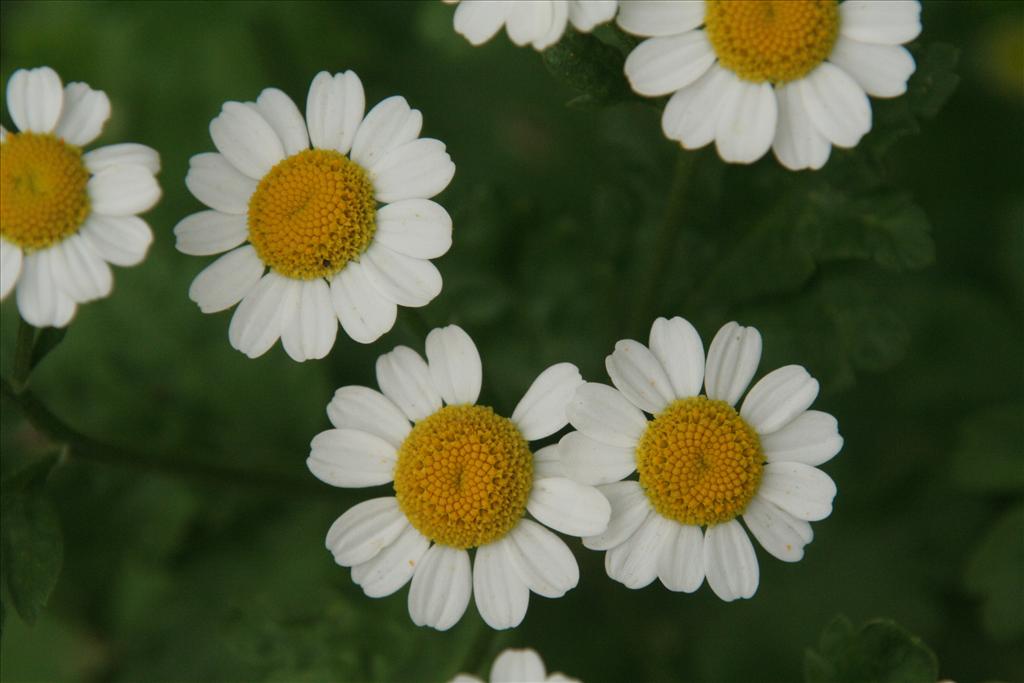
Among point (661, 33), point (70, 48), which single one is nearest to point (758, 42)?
point (661, 33)

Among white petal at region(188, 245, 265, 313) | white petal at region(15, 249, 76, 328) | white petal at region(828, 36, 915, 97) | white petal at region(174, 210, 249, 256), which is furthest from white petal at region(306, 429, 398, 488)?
white petal at region(828, 36, 915, 97)

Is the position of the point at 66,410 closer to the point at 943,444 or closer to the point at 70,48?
the point at 70,48

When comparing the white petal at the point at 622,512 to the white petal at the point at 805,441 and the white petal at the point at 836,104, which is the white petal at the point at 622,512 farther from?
the white petal at the point at 836,104

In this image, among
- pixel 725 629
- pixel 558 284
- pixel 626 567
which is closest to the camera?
pixel 626 567

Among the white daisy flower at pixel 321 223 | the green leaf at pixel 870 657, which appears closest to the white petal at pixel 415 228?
the white daisy flower at pixel 321 223

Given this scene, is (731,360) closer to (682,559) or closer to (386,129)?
(682,559)

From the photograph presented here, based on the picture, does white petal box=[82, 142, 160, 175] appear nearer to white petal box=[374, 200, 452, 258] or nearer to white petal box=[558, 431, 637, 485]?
white petal box=[374, 200, 452, 258]
